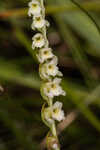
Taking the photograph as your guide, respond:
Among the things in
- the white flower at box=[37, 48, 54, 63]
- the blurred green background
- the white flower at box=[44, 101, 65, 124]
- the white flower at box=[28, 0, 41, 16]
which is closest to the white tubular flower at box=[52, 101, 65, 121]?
the white flower at box=[44, 101, 65, 124]

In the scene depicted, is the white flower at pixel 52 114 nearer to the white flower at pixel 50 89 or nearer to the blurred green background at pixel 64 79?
the white flower at pixel 50 89

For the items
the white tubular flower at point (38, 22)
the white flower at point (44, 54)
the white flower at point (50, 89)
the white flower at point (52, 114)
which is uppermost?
the white tubular flower at point (38, 22)

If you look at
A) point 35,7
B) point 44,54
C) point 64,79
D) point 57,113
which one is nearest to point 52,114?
point 57,113

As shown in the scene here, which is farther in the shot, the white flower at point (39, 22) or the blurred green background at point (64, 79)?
the blurred green background at point (64, 79)

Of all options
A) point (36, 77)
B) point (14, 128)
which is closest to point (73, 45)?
point (36, 77)

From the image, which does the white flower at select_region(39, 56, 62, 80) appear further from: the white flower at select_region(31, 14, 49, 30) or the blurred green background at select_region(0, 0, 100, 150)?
the blurred green background at select_region(0, 0, 100, 150)

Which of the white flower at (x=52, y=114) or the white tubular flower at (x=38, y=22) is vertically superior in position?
the white tubular flower at (x=38, y=22)

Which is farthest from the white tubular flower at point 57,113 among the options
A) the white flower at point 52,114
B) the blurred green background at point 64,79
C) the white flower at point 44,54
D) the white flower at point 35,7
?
the blurred green background at point 64,79

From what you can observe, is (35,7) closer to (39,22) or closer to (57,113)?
(39,22)

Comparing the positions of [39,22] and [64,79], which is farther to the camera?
[64,79]
